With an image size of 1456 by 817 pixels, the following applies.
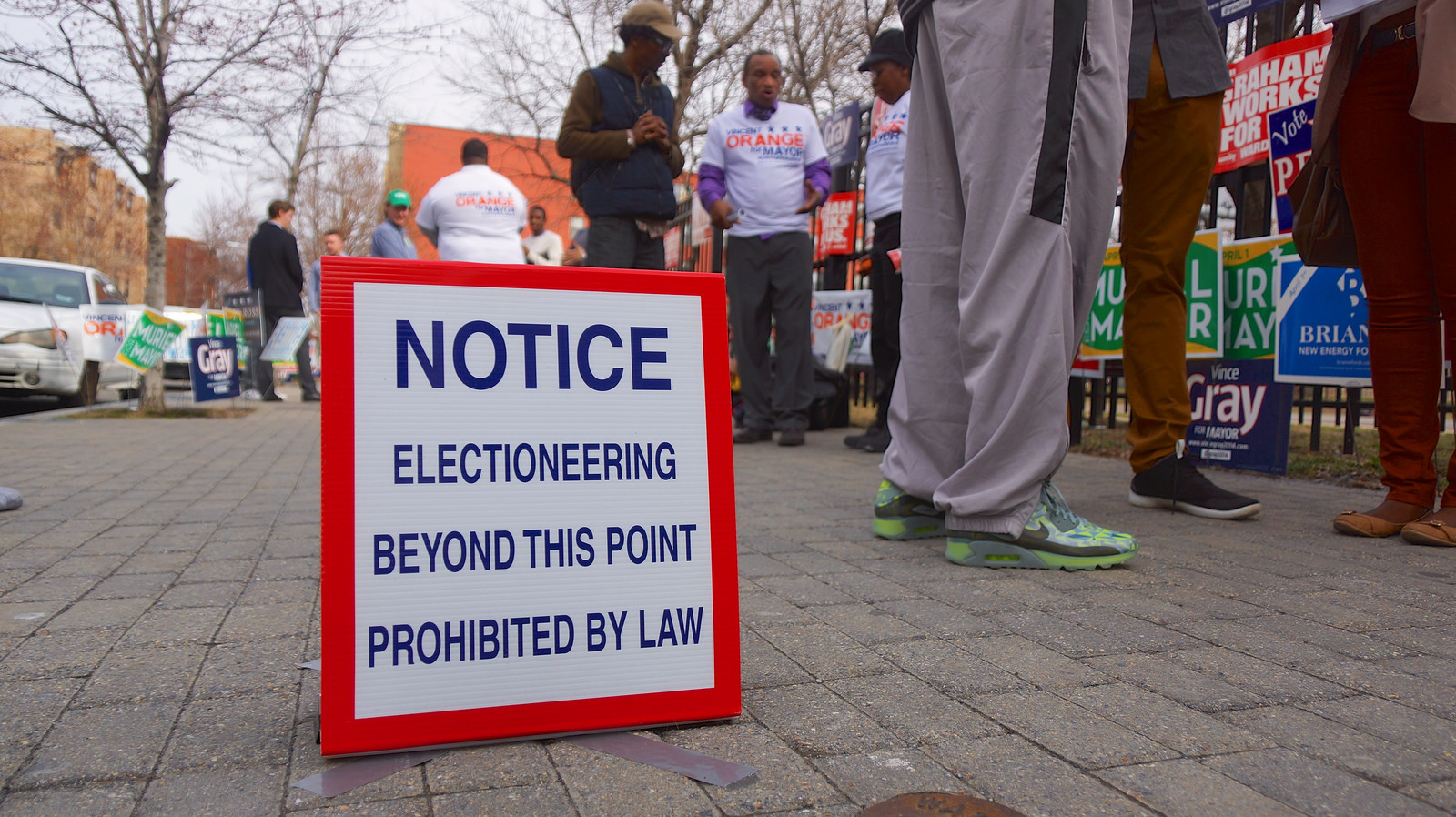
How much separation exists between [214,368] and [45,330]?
2.17m

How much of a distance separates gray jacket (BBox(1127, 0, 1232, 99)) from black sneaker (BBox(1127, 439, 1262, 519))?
1.21m

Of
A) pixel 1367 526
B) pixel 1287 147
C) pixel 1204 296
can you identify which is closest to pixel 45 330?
pixel 1204 296

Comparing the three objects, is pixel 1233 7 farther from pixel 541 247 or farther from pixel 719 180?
pixel 541 247

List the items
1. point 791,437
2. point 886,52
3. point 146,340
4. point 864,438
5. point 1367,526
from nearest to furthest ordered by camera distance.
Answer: point 1367,526, point 886,52, point 864,438, point 791,437, point 146,340

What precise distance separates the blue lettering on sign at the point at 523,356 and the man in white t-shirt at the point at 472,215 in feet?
16.5

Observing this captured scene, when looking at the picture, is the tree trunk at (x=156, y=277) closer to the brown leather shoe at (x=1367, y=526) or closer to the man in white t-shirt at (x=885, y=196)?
the man in white t-shirt at (x=885, y=196)

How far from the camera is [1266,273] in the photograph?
4.41 meters

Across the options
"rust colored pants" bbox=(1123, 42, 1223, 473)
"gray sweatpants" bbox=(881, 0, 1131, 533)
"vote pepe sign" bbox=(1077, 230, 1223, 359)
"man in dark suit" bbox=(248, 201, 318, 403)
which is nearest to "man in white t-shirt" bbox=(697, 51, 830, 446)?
"vote pepe sign" bbox=(1077, 230, 1223, 359)

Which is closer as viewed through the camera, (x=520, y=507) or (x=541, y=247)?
(x=520, y=507)

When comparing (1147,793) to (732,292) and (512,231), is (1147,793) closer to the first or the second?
(732,292)

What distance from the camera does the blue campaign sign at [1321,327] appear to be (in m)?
4.06

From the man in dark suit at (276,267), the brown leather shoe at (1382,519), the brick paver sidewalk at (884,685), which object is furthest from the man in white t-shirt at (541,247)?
the brown leather shoe at (1382,519)

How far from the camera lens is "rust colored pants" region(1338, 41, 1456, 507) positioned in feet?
9.77

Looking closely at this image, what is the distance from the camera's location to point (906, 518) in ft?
10.0
